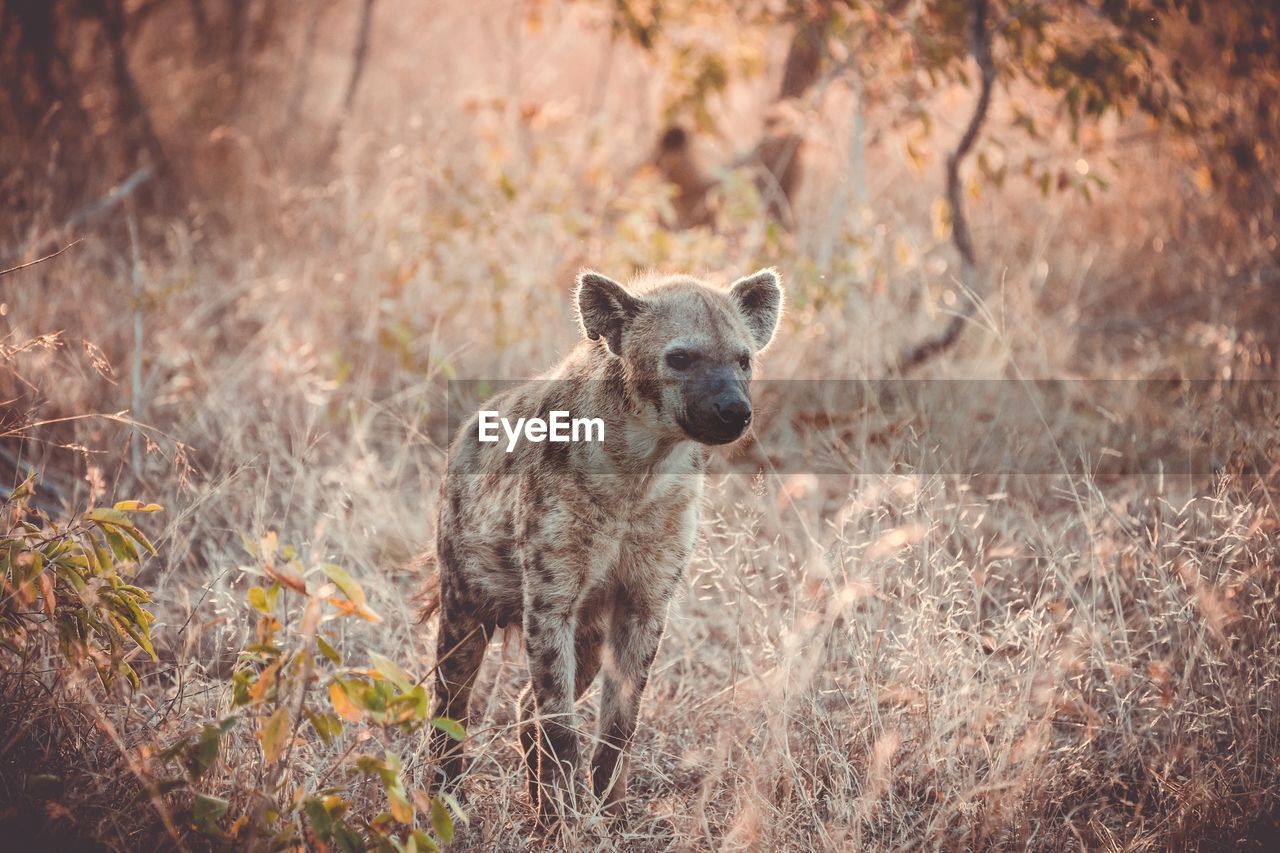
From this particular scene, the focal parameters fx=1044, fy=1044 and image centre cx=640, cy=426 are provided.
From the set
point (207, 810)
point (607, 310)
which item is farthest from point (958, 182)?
point (207, 810)

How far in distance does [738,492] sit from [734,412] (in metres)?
2.05

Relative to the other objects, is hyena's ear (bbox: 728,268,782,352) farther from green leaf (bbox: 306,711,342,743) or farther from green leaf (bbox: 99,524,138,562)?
green leaf (bbox: 99,524,138,562)

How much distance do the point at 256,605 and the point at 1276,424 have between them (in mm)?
3887

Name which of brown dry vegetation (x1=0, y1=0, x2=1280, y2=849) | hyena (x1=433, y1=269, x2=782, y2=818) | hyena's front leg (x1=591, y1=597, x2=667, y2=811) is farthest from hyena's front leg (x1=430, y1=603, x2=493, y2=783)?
hyena's front leg (x1=591, y1=597, x2=667, y2=811)

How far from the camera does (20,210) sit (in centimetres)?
632

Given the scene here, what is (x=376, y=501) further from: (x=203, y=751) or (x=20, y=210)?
(x=20, y=210)

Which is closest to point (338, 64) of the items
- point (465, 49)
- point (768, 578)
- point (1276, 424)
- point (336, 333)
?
point (465, 49)

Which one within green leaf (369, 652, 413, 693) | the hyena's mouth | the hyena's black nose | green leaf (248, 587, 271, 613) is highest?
the hyena's black nose

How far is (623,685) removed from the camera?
10.4 feet

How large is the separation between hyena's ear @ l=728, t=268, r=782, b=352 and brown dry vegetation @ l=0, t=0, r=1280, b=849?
527 millimetres

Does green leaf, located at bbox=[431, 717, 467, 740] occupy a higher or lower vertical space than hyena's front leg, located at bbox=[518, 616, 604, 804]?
higher

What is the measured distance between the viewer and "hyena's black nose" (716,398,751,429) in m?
2.94

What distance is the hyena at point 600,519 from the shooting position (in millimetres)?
3047

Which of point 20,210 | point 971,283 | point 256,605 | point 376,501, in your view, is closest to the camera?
point 256,605
